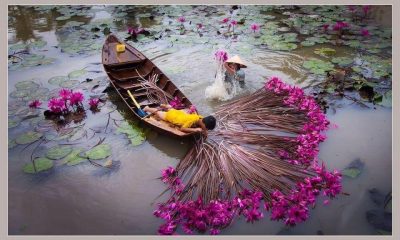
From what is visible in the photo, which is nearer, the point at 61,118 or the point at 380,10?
the point at 61,118

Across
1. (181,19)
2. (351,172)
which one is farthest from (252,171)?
(181,19)

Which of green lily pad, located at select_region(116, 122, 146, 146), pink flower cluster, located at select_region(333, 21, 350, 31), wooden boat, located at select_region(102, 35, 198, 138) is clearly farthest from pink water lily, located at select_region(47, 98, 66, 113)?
pink flower cluster, located at select_region(333, 21, 350, 31)

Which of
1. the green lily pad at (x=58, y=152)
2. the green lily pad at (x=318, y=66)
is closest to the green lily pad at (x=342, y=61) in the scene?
the green lily pad at (x=318, y=66)

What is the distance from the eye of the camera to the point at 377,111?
5508 millimetres

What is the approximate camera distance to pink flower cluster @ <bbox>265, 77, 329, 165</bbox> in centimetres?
448

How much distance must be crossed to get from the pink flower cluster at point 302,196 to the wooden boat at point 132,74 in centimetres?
227

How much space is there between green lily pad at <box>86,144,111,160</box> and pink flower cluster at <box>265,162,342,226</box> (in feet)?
8.08

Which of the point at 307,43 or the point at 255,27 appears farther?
the point at 255,27

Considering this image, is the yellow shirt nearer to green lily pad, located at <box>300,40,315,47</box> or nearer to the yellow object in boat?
the yellow object in boat

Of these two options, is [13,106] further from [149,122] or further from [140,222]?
[140,222]

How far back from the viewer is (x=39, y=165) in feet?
15.4

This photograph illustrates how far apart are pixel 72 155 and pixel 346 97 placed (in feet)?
15.5

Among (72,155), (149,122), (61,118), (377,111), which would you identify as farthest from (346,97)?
(61,118)

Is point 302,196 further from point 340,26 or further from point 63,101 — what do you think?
point 340,26
